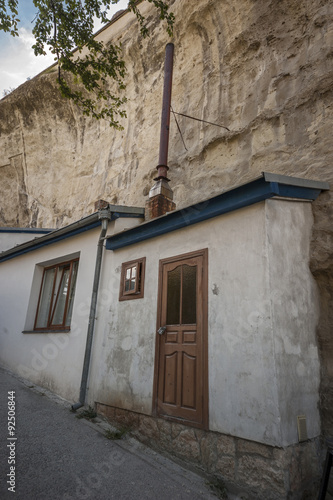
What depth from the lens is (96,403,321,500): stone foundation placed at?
317 centimetres

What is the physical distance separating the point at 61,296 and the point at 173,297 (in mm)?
3558

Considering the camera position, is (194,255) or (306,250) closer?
(306,250)

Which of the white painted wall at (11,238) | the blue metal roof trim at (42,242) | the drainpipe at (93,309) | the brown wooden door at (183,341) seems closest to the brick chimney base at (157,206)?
the drainpipe at (93,309)

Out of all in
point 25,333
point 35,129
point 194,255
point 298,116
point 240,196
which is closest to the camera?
point 240,196

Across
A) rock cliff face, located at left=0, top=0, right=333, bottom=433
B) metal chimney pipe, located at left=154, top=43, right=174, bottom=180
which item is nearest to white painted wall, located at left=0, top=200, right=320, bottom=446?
rock cliff face, located at left=0, top=0, right=333, bottom=433

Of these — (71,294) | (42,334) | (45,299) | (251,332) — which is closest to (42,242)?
(45,299)

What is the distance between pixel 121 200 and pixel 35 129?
27.3 feet

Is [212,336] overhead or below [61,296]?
below

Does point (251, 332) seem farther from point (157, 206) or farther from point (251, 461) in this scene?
point (157, 206)

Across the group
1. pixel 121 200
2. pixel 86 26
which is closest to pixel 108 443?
pixel 86 26

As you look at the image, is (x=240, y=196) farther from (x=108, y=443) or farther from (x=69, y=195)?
(x=69, y=195)

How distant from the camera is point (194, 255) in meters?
4.72

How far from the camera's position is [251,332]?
12.3ft

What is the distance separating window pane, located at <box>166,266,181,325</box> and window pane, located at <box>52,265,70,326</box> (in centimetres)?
326
